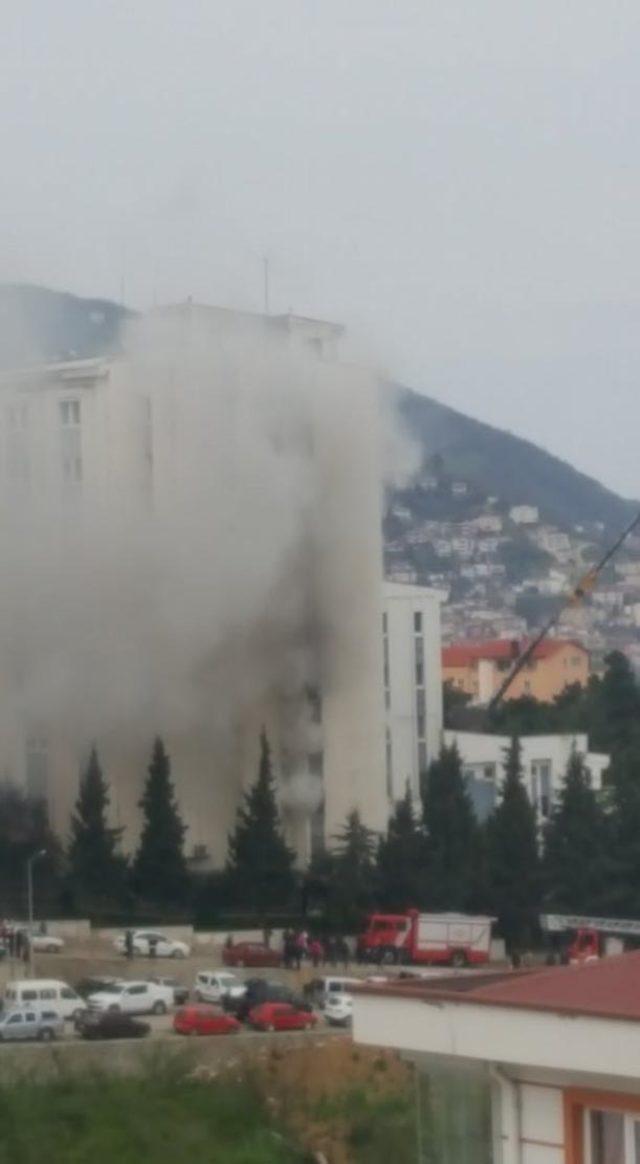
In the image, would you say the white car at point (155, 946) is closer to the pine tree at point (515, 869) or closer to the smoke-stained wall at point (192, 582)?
the pine tree at point (515, 869)

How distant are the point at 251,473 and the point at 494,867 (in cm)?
600

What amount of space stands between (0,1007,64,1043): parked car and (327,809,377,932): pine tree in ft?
23.0

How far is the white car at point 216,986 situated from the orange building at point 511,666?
26778 mm

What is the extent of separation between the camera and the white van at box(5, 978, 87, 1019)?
15.2 meters

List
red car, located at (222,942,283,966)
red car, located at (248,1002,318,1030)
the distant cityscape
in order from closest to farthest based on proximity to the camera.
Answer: red car, located at (248,1002,318,1030), red car, located at (222,942,283,966), the distant cityscape

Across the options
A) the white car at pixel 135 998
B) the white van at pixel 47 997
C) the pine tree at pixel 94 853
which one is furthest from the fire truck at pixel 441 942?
the white van at pixel 47 997

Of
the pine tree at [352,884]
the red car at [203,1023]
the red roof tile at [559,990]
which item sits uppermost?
the red roof tile at [559,990]

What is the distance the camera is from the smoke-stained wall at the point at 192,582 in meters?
24.4

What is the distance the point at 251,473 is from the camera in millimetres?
25469

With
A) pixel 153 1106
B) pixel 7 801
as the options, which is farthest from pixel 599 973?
pixel 7 801

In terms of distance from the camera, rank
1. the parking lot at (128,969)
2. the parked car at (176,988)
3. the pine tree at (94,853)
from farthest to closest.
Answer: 1. the pine tree at (94,853)
2. the parking lot at (128,969)
3. the parked car at (176,988)

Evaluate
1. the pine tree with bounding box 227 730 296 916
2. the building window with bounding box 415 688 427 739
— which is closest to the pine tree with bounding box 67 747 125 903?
the pine tree with bounding box 227 730 296 916

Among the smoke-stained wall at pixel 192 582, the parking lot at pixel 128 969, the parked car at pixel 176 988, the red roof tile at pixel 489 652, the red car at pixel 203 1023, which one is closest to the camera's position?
the red car at pixel 203 1023

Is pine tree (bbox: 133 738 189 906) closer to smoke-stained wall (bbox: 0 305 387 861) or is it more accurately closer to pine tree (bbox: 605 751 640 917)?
smoke-stained wall (bbox: 0 305 387 861)
